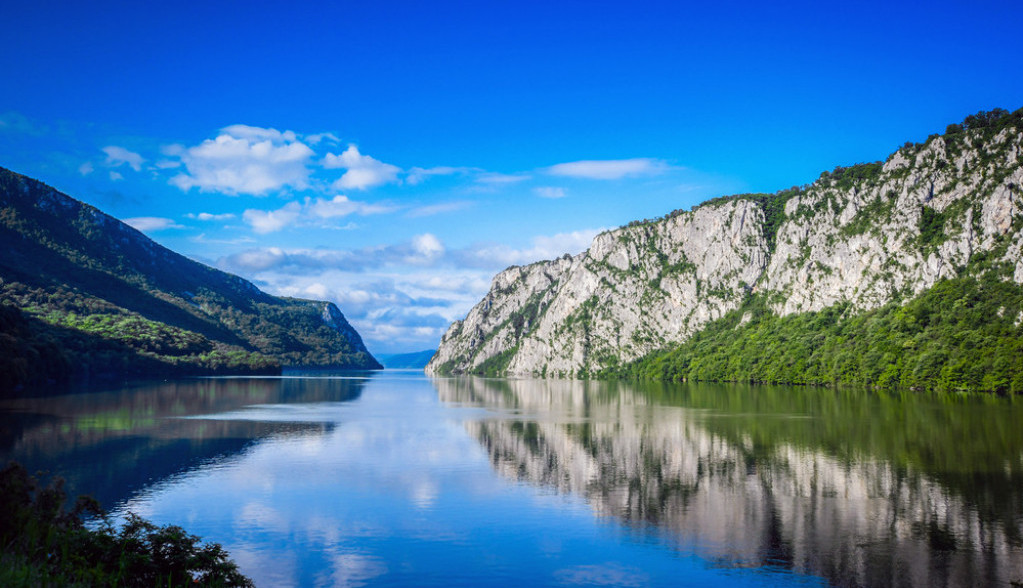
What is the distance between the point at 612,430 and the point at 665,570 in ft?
130

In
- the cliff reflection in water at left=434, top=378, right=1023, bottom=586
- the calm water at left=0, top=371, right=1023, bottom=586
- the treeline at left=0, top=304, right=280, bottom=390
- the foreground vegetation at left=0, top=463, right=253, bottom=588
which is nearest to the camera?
the foreground vegetation at left=0, top=463, right=253, bottom=588

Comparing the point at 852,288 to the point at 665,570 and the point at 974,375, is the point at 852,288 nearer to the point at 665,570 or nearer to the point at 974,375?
the point at 974,375

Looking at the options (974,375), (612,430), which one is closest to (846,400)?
(974,375)

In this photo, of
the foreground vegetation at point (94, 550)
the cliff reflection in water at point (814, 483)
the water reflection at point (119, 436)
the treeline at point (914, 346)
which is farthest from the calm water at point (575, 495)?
the treeline at point (914, 346)

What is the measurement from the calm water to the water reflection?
322 millimetres

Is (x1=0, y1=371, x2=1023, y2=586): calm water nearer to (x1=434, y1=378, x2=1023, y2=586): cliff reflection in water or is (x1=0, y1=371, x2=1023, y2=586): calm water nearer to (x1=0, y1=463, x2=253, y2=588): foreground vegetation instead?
(x1=434, y1=378, x2=1023, y2=586): cliff reflection in water

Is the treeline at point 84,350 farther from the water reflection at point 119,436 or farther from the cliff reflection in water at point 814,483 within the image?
the cliff reflection in water at point 814,483

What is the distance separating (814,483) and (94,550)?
1241 inches

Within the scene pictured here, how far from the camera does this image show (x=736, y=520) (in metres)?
A: 27.4

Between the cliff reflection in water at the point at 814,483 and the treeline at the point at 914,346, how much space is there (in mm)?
40828

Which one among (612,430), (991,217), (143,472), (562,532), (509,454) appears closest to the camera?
(562,532)

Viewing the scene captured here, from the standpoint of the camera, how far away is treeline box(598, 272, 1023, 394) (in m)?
104

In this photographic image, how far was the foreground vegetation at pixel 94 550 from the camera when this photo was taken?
50.0ft

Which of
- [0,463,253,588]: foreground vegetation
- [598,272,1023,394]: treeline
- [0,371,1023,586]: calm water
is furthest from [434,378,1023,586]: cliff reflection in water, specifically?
[598,272,1023,394]: treeline
